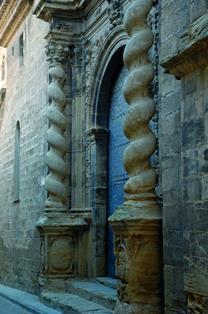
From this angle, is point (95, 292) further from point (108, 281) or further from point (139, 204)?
point (139, 204)

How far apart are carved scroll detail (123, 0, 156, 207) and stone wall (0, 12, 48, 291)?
194 inches

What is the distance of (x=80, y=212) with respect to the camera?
1010 centimetres

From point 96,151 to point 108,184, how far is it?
60 cm

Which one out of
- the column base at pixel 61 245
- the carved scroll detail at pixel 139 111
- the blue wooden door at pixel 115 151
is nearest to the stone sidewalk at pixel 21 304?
the column base at pixel 61 245

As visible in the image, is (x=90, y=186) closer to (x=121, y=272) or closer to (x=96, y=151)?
(x=96, y=151)

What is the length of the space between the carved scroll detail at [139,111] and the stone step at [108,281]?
2523 mm

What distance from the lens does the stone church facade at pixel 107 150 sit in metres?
5.05

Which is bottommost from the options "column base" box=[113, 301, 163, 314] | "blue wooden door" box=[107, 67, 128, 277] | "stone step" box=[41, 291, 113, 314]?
"stone step" box=[41, 291, 113, 314]

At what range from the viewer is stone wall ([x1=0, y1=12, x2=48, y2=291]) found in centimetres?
1191

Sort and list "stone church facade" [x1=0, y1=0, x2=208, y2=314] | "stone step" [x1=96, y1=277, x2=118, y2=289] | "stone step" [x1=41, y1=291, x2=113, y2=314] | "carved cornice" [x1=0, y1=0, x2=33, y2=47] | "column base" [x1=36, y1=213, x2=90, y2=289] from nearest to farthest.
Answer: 1. "stone church facade" [x1=0, y1=0, x2=208, y2=314]
2. "stone step" [x1=41, y1=291, x2=113, y2=314]
3. "stone step" [x1=96, y1=277, x2=118, y2=289]
4. "column base" [x1=36, y1=213, x2=90, y2=289]
5. "carved cornice" [x1=0, y1=0, x2=33, y2=47]

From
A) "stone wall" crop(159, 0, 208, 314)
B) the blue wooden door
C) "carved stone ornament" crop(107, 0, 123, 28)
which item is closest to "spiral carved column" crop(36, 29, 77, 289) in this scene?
the blue wooden door

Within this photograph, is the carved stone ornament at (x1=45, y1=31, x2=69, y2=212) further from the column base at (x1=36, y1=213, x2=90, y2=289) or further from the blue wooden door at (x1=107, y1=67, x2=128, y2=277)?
the blue wooden door at (x1=107, y1=67, x2=128, y2=277)

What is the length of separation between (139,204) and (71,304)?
8.47 ft

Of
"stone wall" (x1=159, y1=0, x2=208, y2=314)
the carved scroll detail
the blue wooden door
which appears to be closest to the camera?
"stone wall" (x1=159, y1=0, x2=208, y2=314)
